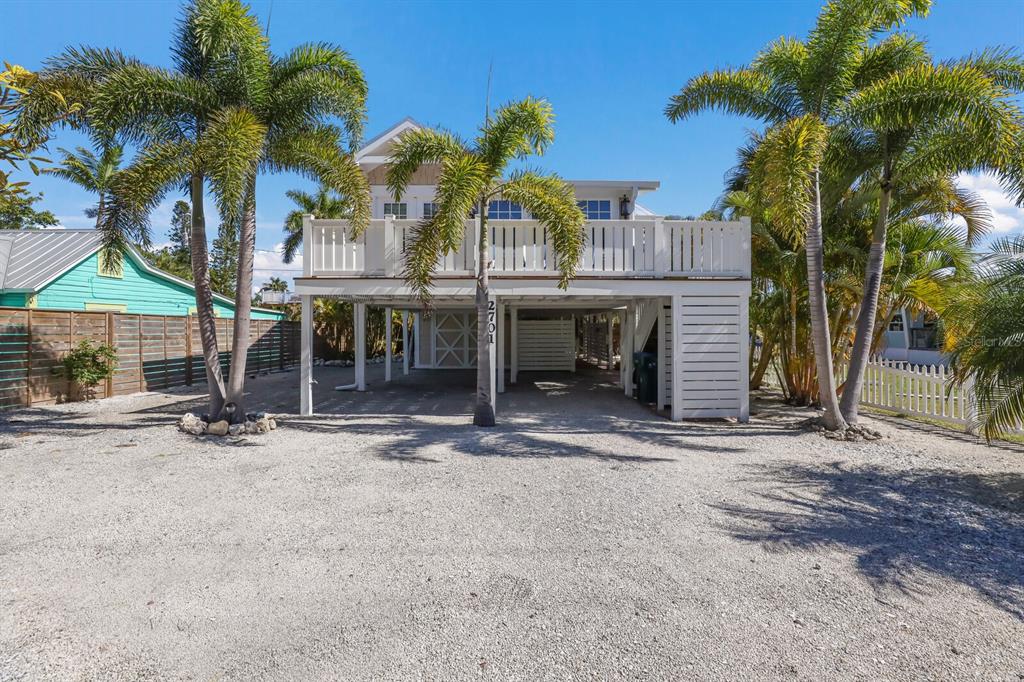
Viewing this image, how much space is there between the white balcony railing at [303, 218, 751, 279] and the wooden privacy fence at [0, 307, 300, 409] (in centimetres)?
578

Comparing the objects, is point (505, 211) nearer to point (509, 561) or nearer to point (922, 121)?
point (922, 121)

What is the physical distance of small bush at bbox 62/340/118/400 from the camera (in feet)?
35.4

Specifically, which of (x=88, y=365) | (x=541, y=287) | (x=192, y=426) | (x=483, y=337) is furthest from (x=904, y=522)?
(x=88, y=365)

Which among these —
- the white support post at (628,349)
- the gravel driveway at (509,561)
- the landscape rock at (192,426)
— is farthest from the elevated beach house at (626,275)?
the white support post at (628,349)

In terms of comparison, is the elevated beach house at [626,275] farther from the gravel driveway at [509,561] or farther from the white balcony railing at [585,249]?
the gravel driveway at [509,561]

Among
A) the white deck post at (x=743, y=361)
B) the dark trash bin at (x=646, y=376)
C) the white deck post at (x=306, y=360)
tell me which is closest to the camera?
the white deck post at (x=743, y=361)

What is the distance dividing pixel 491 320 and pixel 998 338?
6.38 m

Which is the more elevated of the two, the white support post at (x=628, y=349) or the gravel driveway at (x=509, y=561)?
the white support post at (x=628, y=349)

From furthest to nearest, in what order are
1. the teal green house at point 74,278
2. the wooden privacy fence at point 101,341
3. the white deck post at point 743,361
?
the teal green house at point 74,278, the wooden privacy fence at point 101,341, the white deck post at point 743,361

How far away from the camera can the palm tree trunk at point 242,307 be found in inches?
312

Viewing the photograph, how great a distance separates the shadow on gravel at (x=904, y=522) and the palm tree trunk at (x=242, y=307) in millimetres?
6937

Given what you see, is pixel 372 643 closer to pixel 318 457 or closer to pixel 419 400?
pixel 318 457

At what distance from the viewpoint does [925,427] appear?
8.59m

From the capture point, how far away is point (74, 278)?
14.1 m
